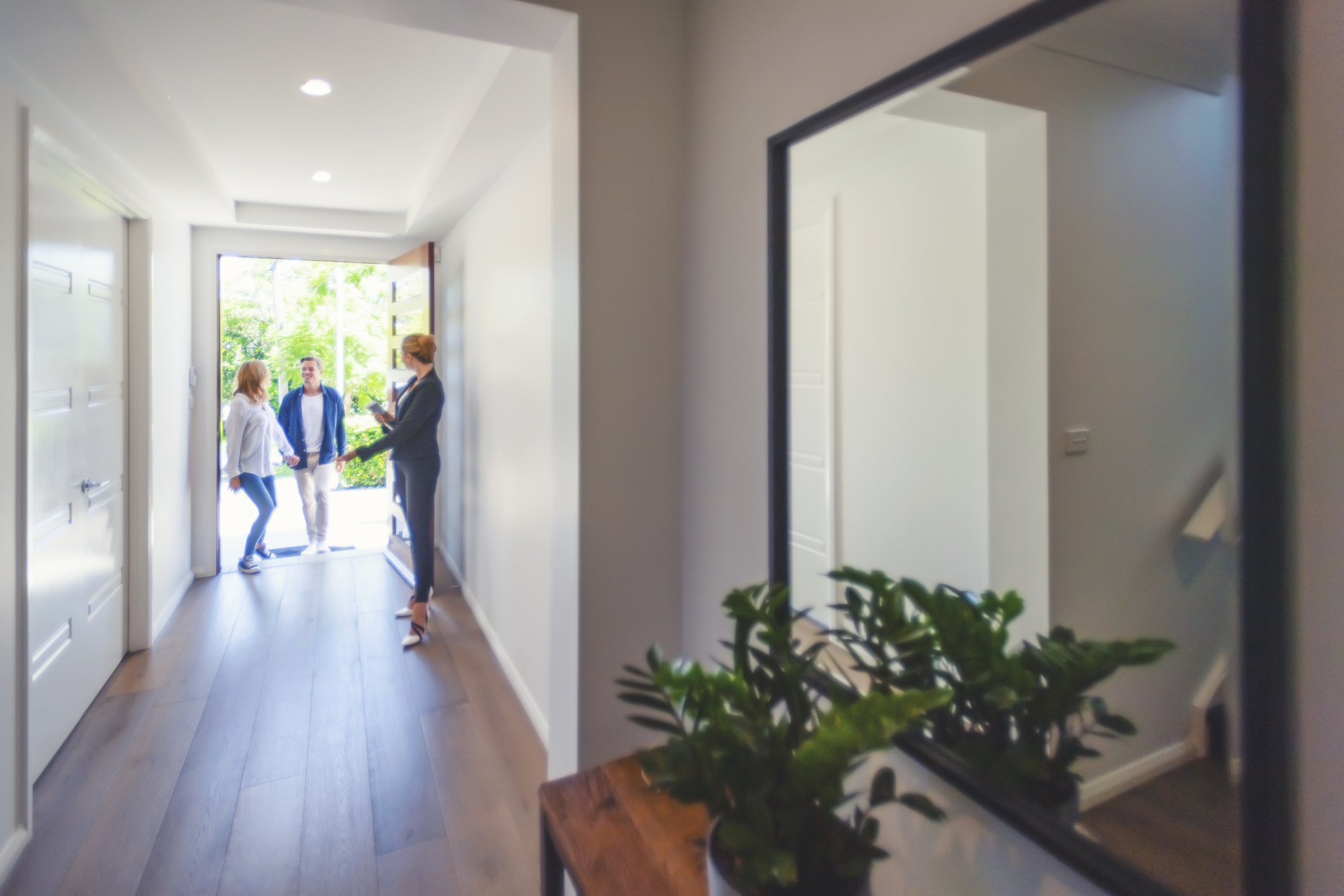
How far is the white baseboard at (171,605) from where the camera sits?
354 cm

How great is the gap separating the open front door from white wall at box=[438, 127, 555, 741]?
0.70ft

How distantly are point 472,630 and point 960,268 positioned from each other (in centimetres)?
341

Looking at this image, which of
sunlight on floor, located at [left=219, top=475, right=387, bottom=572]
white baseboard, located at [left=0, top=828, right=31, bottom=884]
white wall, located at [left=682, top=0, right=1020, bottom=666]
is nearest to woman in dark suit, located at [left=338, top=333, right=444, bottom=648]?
white baseboard, located at [left=0, top=828, right=31, bottom=884]

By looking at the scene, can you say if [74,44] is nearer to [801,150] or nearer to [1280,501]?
[801,150]

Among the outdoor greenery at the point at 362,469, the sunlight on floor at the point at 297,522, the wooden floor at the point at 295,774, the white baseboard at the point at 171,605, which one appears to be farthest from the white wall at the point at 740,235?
the outdoor greenery at the point at 362,469

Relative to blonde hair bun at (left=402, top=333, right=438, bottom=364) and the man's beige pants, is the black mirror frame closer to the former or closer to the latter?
blonde hair bun at (left=402, top=333, right=438, bottom=364)

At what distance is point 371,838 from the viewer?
6.66 ft

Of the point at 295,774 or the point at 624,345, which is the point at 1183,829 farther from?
the point at 295,774

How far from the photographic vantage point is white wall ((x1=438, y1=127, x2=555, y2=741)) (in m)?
2.58

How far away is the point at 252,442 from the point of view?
453cm

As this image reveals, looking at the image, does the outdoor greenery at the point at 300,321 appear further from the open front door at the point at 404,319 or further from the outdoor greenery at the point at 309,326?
the open front door at the point at 404,319

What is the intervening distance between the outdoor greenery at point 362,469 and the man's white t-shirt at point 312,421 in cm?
276

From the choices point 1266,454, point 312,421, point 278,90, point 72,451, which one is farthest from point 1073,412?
point 312,421

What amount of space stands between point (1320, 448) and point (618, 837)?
1.06 metres
